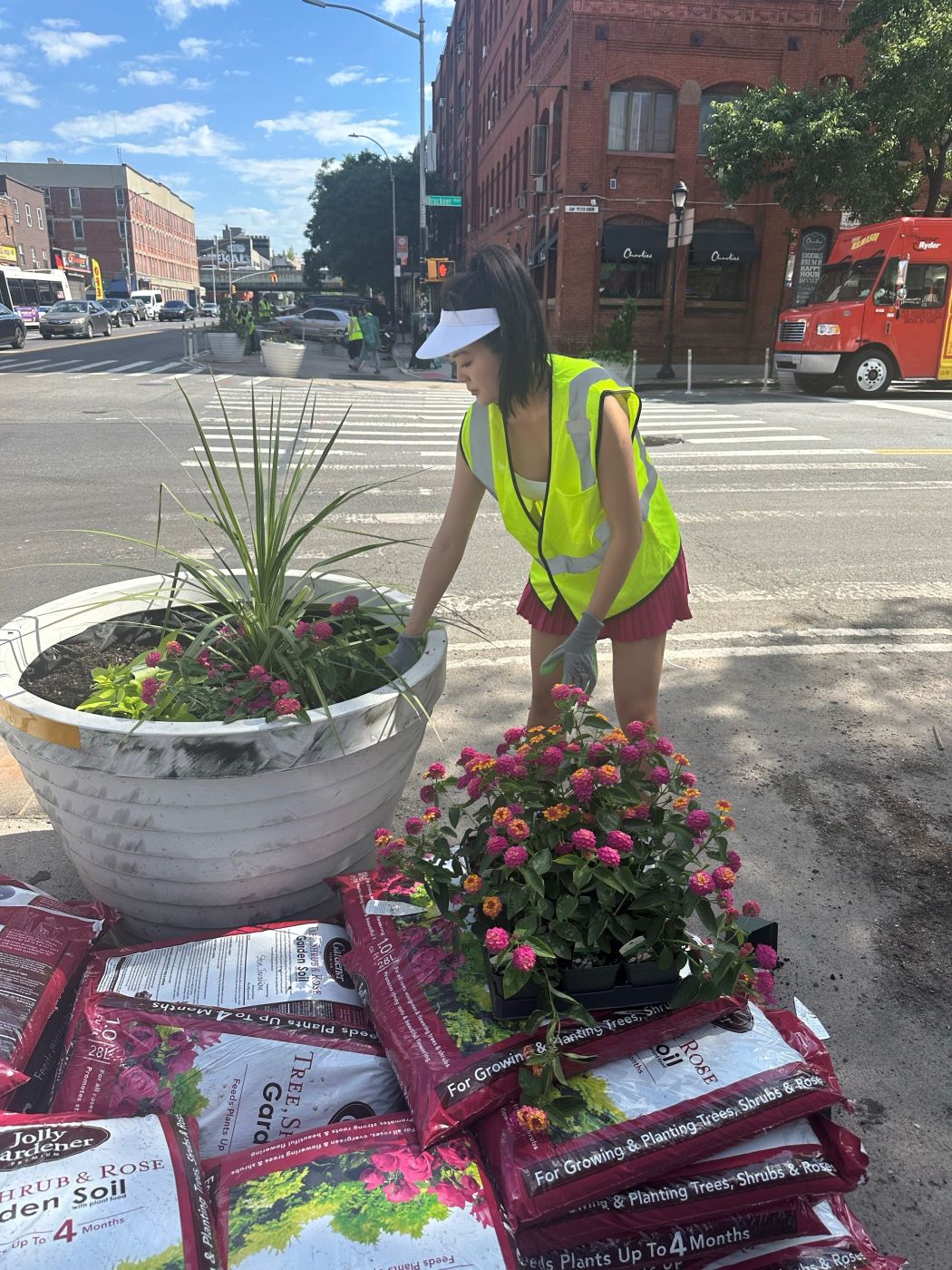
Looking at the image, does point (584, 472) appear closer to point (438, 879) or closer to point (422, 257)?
point (438, 879)

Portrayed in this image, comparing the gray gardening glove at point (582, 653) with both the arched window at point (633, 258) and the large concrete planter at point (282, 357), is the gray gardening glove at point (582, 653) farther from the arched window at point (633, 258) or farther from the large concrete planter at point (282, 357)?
the arched window at point (633, 258)

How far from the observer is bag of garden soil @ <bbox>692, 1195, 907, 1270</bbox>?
1596 millimetres

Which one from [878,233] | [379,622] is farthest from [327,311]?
[379,622]

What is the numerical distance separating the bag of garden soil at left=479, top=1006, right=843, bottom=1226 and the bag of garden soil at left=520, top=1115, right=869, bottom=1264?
3cm

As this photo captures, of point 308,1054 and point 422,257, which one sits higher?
point 422,257

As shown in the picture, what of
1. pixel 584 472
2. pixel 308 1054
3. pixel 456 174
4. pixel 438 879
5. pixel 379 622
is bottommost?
pixel 308 1054

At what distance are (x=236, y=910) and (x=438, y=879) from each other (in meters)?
0.67

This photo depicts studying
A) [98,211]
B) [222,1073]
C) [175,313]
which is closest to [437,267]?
[222,1073]

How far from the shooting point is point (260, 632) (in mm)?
2438

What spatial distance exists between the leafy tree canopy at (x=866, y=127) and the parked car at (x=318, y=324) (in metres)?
20.2

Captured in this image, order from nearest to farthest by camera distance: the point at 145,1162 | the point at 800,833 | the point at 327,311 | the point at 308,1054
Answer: the point at 145,1162
the point at 308,1054
the point at 800,833
the point at 327,311

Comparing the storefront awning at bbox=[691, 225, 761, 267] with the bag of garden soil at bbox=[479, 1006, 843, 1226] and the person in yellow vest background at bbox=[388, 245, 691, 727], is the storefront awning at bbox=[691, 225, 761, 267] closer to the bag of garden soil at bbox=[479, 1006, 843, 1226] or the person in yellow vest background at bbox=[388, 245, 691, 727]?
the person in yellow vest background at bbox=[388, 245, 691, 727]

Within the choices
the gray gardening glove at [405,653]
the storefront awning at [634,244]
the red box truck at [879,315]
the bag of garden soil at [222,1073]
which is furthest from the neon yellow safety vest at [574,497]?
the storefront awning at [634,244]

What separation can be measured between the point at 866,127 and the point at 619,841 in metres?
25.8
